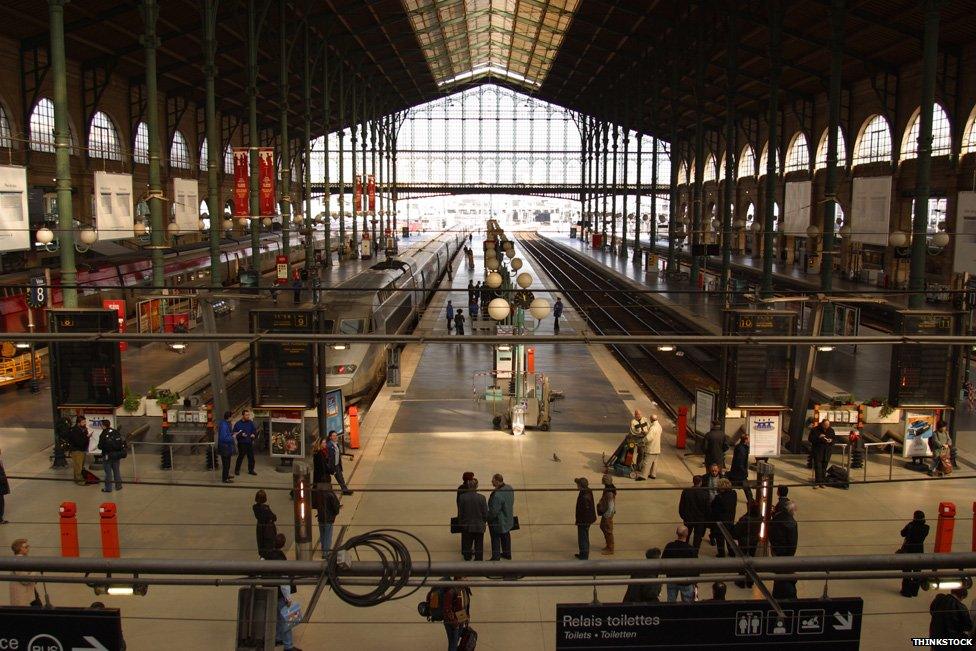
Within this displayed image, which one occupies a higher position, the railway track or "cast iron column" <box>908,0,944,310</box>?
"cast iron column" <box>908,0,944,310</box>

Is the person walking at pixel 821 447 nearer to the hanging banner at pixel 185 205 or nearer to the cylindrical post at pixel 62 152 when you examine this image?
the cylindrical post at pixel 62 152

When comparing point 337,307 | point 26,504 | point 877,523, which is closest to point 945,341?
point 877,523

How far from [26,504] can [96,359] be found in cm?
247

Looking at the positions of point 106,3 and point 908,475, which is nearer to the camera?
point 908,475

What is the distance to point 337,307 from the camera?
2572 cm

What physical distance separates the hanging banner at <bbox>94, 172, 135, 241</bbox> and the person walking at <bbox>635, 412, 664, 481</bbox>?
1380 centimetres

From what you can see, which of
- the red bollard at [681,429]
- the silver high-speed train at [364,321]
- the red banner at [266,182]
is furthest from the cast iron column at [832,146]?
the red banner at [266,182]

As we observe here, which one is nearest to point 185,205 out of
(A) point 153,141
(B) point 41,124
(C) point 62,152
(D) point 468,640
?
(B) point 41,124

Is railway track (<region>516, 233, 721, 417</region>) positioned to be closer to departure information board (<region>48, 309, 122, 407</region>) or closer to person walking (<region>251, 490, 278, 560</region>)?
person walking (<region>251, 490, 278, 560</region>)

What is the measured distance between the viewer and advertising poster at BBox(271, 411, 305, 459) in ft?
50.0

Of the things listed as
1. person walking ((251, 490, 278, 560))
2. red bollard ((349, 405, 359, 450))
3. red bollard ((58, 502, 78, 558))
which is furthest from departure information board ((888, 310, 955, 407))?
red bollard ((58, 502, 78, 558))

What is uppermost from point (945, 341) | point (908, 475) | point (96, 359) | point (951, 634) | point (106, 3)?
point (106, 3)

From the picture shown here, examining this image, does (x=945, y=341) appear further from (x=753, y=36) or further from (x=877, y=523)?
(x=753, y=36)

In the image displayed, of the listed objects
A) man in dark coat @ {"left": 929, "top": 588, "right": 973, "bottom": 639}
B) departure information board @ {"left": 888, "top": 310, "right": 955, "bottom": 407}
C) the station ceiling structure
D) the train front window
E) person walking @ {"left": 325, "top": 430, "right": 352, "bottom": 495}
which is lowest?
person walking @ {"left": 325, "top": 430, "right": 352, "bottom": 495}
